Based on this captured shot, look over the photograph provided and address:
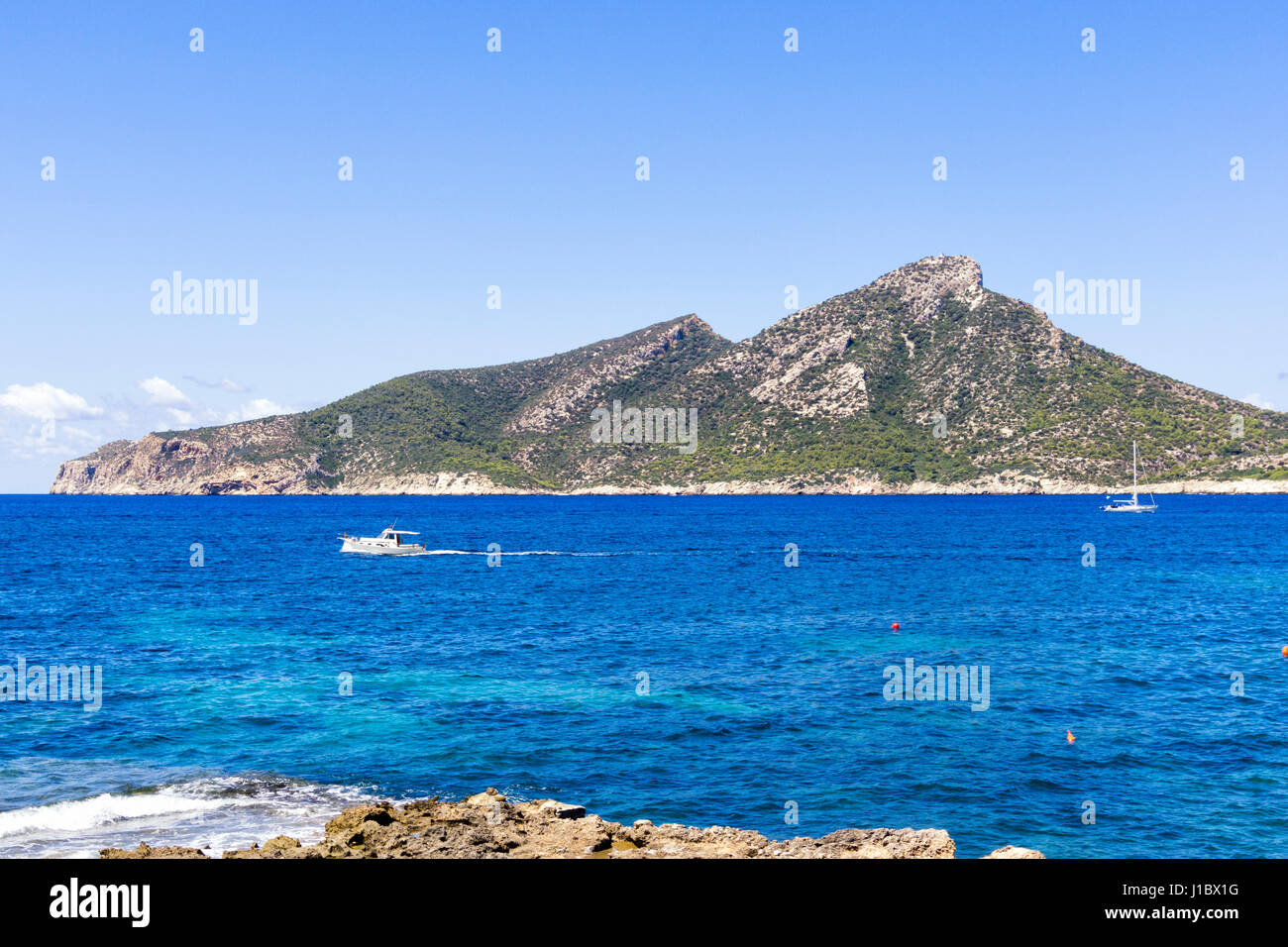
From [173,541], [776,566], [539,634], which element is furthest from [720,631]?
[173,541]

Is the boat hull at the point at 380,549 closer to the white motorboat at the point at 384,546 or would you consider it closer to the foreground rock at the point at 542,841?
the white motorboat at the point at 384,546

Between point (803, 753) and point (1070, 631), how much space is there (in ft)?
96.0

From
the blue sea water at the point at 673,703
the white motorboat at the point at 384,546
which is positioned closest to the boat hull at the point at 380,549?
the white motorboat at the point at 384,546

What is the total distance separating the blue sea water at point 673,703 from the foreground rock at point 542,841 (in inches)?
123

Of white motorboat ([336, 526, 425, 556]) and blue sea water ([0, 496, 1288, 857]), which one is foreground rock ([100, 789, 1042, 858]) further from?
white motorboat ([336, 526, 425, 556])

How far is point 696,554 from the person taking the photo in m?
97.4

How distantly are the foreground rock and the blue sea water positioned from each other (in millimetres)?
3124

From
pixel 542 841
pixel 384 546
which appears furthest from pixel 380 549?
pixel 542 841

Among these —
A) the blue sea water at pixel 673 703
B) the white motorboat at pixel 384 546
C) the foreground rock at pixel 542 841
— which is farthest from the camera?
the white motorboat at pixel 384 546

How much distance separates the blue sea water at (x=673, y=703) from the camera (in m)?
21.6

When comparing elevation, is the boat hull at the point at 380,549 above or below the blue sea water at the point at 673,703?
above
